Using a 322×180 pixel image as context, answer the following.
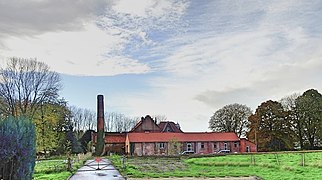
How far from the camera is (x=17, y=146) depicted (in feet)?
34.3

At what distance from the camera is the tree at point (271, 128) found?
60594 mm

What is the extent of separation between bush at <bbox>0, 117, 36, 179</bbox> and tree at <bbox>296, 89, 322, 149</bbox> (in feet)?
180

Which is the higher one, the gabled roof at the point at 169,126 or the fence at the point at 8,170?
the gabled roof at the point at 169,126

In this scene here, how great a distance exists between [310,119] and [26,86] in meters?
39.9

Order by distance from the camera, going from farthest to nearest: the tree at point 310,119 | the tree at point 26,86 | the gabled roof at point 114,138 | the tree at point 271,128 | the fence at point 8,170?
the gabled roof at point 114,138
the tree at point 271,128
the tree at point 310,119
the tree at point 26,86
the fence at point 8,170

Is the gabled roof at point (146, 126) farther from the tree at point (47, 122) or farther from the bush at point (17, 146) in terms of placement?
the bush at point (17, 146)

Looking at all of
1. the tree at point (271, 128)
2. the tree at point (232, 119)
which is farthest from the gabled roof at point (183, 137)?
the tree at point (232, 119)

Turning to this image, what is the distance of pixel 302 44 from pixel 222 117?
161 feet

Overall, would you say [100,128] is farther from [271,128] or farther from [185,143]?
[271,128]

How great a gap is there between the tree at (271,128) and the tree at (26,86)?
31511 mm

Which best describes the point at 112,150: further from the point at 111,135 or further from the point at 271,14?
the point at 271,14

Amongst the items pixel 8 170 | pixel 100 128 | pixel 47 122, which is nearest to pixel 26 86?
pixel 47 122

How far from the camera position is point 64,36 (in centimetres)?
2152

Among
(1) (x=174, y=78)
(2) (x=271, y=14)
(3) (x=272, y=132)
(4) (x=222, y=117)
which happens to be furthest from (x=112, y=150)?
(2) (x=271, y=14)
